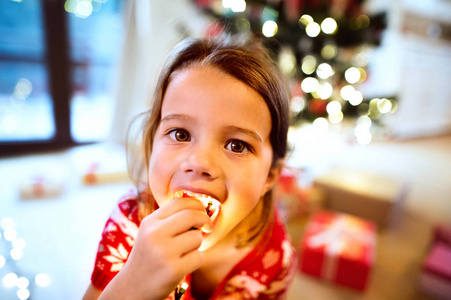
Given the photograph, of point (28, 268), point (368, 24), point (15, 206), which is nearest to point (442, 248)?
point (368, 24)

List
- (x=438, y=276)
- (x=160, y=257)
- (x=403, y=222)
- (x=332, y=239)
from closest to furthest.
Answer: (x=160, y=257), (x=438, y=276), (x=332, y=239), (x=403, y=222)

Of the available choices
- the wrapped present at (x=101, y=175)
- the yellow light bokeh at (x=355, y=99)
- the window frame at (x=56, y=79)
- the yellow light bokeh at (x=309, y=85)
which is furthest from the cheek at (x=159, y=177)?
the window frame at (x=56, y=79)

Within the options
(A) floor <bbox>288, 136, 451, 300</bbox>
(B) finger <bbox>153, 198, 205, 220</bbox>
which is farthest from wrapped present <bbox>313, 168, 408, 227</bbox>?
(B) finger <bbox>153, 198, 205, 220</bbox>

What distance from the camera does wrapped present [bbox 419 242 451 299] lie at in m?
1.02

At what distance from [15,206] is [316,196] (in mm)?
1477

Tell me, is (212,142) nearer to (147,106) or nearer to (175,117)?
(175,117)

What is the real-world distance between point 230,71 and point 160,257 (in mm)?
302

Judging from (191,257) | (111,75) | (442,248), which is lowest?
(191,257)

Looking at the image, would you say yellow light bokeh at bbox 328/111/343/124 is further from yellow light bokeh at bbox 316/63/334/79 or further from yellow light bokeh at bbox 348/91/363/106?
yellow light bokeh at bbox 316/63/334/79

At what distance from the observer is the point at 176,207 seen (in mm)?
359

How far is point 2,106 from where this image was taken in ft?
7.79

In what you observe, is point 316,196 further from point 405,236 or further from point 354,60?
point 354,60

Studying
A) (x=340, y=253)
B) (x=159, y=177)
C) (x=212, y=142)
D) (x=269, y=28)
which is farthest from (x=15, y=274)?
(x=269, y=28)

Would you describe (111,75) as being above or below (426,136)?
below
